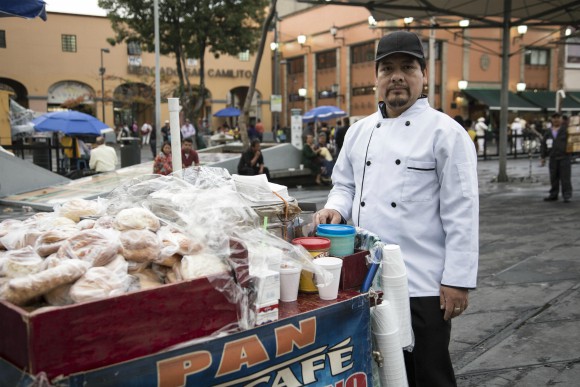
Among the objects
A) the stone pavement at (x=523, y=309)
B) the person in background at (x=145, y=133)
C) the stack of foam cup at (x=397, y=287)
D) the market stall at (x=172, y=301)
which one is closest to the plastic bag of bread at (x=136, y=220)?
the market stall at (x=172, y=301)

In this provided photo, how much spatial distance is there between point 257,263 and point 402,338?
2.47 feet

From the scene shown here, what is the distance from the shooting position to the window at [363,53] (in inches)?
1437

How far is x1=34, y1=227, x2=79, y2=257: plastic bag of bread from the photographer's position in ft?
6.07

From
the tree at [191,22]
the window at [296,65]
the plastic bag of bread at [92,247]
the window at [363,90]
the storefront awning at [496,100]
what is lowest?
the plastic bag of bread at [92,247]

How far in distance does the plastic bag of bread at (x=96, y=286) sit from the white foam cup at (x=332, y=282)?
0.74m

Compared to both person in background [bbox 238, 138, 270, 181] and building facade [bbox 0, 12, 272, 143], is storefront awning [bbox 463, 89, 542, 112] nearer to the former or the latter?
building facade [bbox 0, 12, 272, 143]

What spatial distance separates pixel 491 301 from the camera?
5094mm

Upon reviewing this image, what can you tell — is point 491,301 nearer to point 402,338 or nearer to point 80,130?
point 402,338

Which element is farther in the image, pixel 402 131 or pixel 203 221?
pixel 402 131

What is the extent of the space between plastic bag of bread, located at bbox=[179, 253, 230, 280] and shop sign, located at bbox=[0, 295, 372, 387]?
0.21 meters

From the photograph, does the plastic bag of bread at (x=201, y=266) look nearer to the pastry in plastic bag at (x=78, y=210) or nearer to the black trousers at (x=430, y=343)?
the pastry in plastic bag at (x=78, y=210)

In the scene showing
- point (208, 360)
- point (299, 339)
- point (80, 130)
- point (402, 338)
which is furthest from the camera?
point (80, 130)

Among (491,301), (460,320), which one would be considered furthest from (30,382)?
(491,301)

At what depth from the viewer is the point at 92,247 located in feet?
5.82
